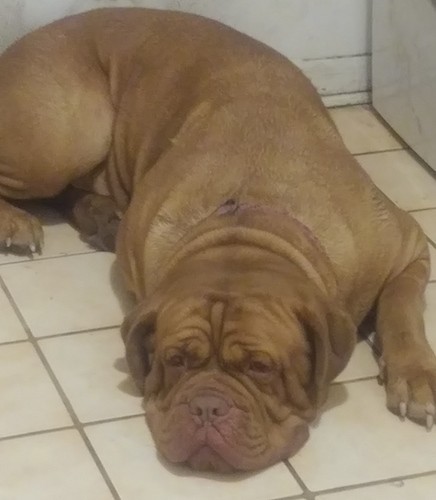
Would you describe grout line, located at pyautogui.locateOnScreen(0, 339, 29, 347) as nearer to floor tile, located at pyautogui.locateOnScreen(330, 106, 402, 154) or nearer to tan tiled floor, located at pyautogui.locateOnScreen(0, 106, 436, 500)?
tan tiled floor, located at pyautogui.locateOnScreen(0, 106, 436, 500)

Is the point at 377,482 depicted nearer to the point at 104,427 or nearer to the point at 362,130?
the point at 104,427

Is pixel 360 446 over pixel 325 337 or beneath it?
beneath

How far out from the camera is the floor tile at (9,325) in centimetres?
257

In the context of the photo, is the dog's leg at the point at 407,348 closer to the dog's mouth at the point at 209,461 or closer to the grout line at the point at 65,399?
the dog's mouth at the point at 209,461

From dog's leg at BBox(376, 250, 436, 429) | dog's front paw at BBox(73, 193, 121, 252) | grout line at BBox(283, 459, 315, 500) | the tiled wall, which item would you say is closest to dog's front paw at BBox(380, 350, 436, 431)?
dog's leg at BBox(376, 250, 436, 429)

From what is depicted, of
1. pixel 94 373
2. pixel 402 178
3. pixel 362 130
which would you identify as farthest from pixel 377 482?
pixel 362 130

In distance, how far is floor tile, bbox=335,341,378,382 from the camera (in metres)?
→ 2.45

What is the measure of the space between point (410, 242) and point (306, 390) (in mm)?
544

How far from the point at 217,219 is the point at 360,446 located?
488 millimetres

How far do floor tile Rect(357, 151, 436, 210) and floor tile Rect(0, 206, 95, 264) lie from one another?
2.65 ft

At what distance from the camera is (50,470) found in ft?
7.15

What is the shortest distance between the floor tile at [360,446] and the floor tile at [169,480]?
0.06m

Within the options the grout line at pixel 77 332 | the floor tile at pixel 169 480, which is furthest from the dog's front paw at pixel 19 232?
the floor tile at pixel 169 480

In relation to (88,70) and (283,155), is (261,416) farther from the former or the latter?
Answer: (88,70)
